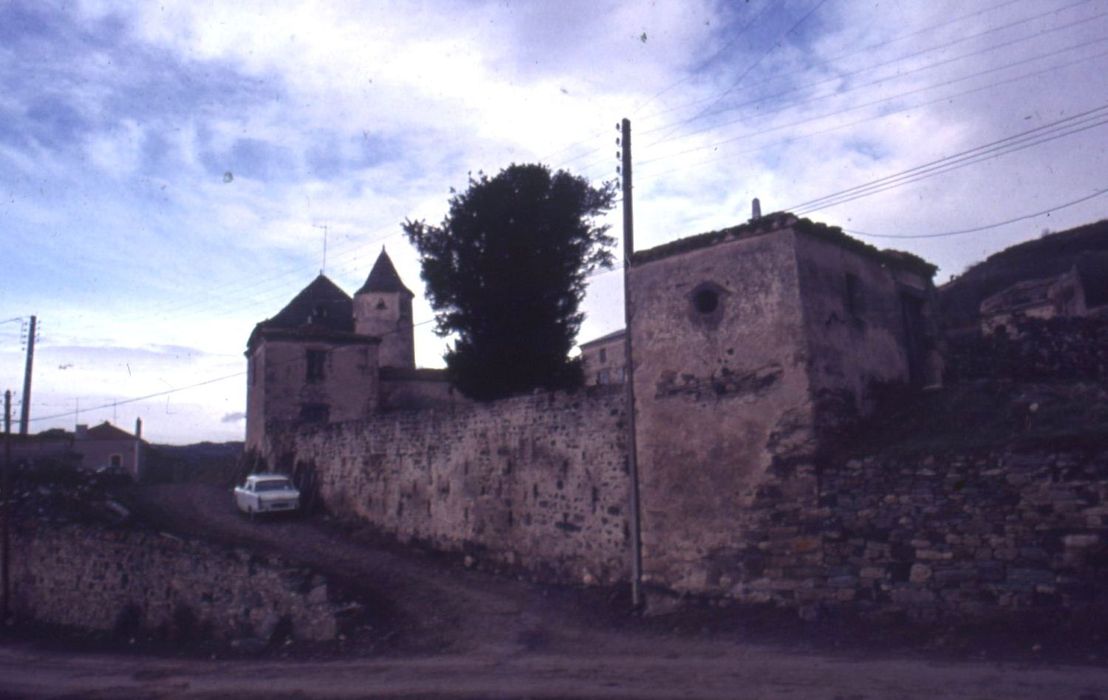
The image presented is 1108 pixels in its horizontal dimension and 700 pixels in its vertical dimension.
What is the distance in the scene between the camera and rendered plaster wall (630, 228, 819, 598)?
1205 cm

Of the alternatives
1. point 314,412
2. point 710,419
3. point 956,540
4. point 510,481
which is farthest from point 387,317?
point 956,540

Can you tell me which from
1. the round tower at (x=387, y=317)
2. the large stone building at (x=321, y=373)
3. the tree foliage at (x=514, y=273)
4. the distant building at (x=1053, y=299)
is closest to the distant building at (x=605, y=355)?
the round tower at (x=387, y=317)

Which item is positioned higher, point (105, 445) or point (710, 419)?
point (105, 445)

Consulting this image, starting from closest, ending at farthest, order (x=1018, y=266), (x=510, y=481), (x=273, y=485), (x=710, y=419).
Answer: (x=710, y=419)
(x=510, y=481)
(x=273, y=485)
(x=1018, y=266)

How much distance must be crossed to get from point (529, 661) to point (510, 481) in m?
6.08

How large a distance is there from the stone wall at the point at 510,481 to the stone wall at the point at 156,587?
13.0ft

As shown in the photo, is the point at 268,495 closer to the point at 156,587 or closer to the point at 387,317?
the point at 156,587

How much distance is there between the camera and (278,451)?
26.7 metres

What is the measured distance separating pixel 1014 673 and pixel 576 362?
2067 centimetres

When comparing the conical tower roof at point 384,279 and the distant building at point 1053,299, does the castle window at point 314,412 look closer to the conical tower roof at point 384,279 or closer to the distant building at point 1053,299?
the conical tower roof at point 384,279

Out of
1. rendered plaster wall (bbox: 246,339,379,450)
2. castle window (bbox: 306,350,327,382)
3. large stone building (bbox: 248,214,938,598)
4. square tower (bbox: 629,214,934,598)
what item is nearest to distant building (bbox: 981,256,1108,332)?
large stone building (bbox: 248,214,938,598)

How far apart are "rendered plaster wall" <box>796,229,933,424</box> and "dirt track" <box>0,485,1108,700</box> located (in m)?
3.58

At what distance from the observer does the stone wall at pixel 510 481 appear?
1491 centimetres

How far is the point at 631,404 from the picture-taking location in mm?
13953
